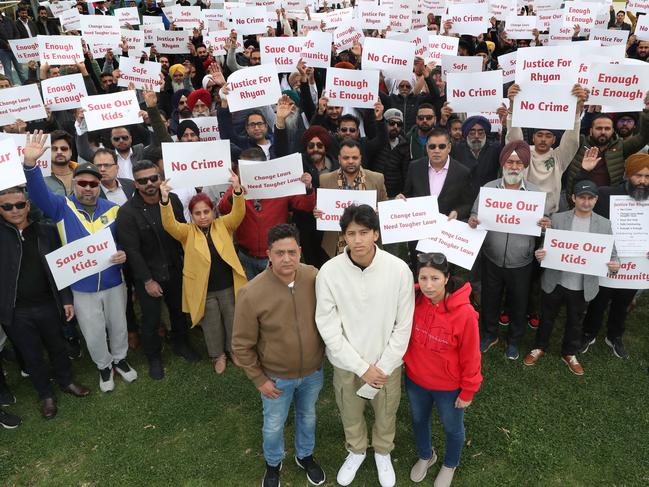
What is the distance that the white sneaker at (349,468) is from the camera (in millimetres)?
4434

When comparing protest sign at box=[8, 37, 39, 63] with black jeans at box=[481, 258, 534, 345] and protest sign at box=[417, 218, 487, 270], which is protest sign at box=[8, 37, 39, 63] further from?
black jeans at box=[481, 258, 534, 345]

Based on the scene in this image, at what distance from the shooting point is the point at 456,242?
534 centimetres

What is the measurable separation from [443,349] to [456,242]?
1828mm

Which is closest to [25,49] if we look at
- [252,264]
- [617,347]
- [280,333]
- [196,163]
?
[196,163]

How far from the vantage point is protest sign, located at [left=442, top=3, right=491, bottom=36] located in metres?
10.9

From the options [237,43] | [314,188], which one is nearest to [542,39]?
[237,43]

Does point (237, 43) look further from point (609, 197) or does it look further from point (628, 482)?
point (628, 482)

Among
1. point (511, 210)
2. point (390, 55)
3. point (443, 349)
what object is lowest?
point (443, 349)

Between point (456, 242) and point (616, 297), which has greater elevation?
point (456, 242)

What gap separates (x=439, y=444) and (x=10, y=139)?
15.9 ft

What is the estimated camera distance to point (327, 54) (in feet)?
28.1

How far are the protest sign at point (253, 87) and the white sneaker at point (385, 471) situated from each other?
4.93 m

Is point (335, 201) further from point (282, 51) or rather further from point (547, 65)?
point (282, 51)

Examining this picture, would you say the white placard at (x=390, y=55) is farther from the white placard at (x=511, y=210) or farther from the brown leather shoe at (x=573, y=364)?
the brown leather shoe at (x=573, y=364)
